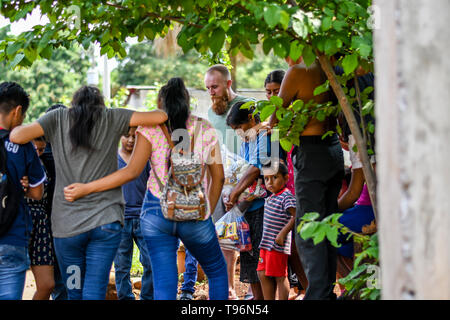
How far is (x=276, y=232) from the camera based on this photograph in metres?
5.13

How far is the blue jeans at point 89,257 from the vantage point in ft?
13.3

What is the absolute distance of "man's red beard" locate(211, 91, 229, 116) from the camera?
5990mm

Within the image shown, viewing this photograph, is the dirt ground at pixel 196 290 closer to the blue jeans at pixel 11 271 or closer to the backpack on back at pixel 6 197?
the blue jeans at pixel 11 271

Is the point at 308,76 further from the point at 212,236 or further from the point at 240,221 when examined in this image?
the point at 240,221

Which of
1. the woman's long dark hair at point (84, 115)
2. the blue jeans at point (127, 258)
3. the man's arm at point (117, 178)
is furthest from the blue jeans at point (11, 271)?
the blue jeans at point (127, 258)

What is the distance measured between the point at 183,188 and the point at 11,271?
1.21 meters

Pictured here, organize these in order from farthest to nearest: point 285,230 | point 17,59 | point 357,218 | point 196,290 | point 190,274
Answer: point 196,290, point 190,274, point 285,230, point 357,218, point 17,59

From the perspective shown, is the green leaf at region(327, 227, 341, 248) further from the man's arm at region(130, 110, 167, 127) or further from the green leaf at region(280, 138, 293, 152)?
the man's arm at region(130, 110, 167, 127)

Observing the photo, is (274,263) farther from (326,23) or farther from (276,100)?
(326,23)

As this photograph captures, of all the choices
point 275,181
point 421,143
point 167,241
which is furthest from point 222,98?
point 421,143

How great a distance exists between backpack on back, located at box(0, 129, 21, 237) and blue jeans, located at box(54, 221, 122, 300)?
0.32m

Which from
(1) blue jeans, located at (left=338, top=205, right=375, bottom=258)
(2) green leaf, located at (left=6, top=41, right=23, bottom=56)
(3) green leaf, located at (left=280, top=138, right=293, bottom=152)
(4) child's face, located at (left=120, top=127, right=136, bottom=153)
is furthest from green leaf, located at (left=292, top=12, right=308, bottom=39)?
(4) child's face, located at (left=120, top=127, right=136, bottom=153)

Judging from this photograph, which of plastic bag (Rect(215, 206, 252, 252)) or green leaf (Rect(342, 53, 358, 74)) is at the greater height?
green leaf (Rect(342, 53, 358, 74))

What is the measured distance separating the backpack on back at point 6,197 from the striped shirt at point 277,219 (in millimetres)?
2011
